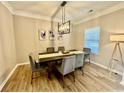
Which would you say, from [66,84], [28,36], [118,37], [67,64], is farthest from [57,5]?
[66,84]

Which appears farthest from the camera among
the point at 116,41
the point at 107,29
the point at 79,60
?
the point at 107,29

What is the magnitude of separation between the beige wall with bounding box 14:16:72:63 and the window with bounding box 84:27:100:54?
7.63 ft

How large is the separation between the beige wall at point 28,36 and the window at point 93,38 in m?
2.33

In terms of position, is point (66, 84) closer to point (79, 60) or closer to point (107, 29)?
point (79, 60)

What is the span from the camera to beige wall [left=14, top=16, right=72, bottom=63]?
411 centimetres

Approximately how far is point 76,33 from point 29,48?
3.42 meters

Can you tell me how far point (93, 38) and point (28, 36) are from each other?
3503mm

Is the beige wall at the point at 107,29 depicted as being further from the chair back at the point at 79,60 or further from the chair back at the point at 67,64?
the chair back at the point at 67,64

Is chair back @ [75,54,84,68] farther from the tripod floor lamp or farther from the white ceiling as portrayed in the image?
the white ceiling

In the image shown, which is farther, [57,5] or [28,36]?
[28,36]

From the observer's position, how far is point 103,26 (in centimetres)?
382

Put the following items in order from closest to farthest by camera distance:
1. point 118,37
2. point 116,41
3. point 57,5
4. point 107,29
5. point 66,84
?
point 66,84 < point 118,37 < point 116,41 < point 57,5 < point 107,29

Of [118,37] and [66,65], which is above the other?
[118,37]

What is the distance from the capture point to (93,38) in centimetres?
456
